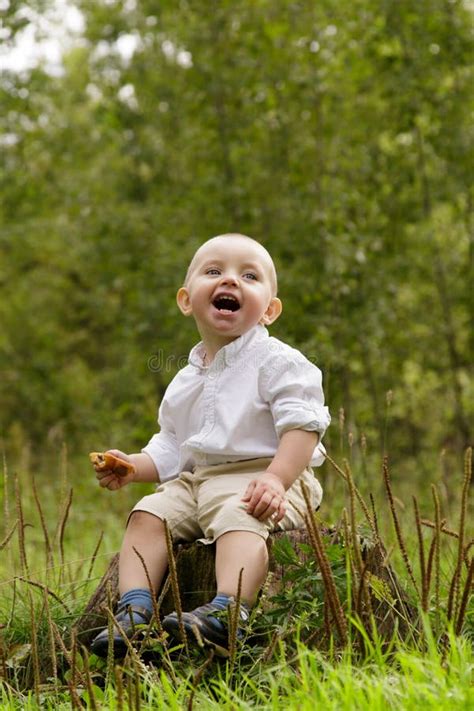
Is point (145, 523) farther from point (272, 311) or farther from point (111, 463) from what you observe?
point (272, 311)

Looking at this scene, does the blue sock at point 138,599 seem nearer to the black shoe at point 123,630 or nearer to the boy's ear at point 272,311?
the black shoe at point 123,630

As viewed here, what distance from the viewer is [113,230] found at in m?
9.65

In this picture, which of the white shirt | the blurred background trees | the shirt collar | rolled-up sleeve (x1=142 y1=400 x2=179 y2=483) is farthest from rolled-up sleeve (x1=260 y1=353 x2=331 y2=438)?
the blurred background trees

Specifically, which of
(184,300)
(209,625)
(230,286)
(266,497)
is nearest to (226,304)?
(230,286)

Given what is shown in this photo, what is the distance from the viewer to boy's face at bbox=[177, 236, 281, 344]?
3.23 meters

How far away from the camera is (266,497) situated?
2885mm

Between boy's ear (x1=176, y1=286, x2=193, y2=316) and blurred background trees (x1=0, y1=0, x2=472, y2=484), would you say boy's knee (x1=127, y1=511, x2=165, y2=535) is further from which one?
blurred background trees (x1=0, y1=0, x2=472, y2=484)

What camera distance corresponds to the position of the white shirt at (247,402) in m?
3.09

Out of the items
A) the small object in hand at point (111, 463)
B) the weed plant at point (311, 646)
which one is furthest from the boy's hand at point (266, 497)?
the small object in hand at point (111, 463)

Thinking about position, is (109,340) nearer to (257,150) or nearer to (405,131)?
(257,150)

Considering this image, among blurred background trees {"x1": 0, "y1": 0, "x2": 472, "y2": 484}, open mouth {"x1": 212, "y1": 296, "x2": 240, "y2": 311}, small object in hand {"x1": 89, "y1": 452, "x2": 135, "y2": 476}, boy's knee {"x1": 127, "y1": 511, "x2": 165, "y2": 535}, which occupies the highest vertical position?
blurred background trees {"x1": 0, "y1": 0, "x2": 472, "y2": 484}

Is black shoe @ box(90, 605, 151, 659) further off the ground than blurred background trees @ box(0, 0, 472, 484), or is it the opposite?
blurred background trees @ box(0, 0, 472, 484)

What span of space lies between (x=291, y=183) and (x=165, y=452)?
18.7 ft

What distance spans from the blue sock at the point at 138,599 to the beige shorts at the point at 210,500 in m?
0.24
